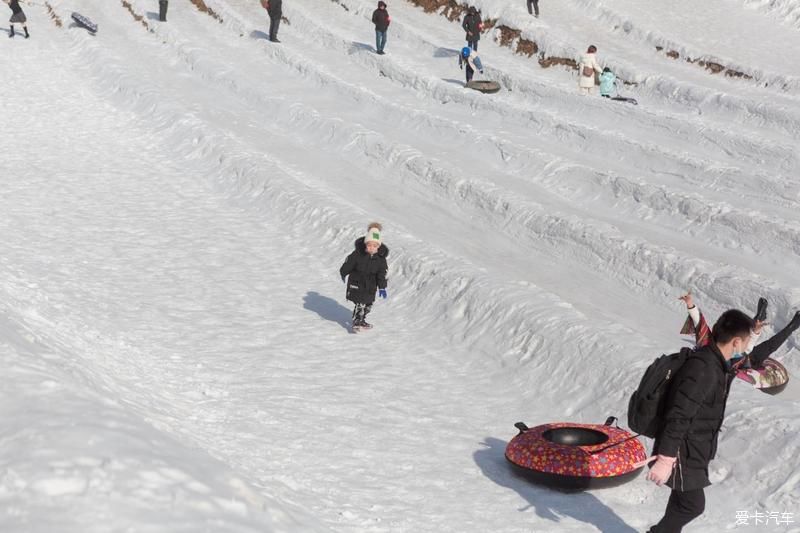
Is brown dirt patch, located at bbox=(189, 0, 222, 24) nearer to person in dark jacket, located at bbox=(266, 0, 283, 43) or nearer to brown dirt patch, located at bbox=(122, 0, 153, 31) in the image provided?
brown dirt patch, located at bbox=(122, 0, 153, 31)

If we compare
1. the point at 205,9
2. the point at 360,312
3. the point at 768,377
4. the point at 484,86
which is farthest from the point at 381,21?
the point at 768,377

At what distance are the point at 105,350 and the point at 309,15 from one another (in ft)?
97.9

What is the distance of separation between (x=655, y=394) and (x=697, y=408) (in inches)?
10.9

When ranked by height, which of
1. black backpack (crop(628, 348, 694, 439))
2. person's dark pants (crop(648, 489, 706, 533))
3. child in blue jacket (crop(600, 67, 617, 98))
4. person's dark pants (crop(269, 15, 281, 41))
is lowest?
person's dark pants (crop(648, 489, 706, 533))

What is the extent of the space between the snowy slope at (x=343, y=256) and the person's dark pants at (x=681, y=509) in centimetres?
128

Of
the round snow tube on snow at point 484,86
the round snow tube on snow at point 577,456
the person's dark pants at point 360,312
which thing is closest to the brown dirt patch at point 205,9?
the round snow tube on snow at point 484,86

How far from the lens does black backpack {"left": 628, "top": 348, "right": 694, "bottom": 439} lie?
5.83 meters

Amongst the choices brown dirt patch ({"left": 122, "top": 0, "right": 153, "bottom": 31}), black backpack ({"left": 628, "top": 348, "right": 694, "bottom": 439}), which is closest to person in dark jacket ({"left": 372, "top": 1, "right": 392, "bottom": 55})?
brown dirt patch ({"left": 122, "top": 0, "right": 153, "bottom": 31})

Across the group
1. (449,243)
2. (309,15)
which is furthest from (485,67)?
(449,243)

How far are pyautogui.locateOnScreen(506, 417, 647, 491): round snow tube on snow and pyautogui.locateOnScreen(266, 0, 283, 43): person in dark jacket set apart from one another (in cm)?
2832

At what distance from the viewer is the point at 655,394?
5.84m

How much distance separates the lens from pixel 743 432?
27.3 feet

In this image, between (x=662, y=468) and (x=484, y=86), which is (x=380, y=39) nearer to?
(x=484, y=86)

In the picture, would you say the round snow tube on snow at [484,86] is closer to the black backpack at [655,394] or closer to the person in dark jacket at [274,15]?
the person in dark jacket at [274,15]
